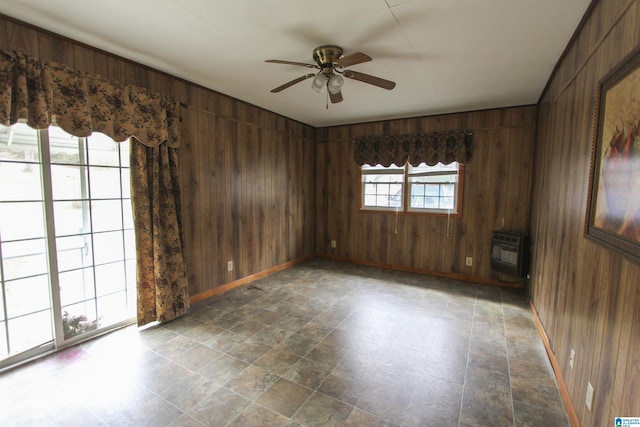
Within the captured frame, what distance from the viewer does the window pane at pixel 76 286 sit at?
2.40m

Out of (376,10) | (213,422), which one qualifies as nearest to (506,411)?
(213,422)

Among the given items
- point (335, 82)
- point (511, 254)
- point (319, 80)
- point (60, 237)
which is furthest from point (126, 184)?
point (511, 254)

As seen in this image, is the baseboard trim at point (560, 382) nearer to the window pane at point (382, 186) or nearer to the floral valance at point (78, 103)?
the window pane at point (382, 186)

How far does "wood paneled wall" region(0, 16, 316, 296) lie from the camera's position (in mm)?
2400

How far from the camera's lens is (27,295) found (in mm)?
2221

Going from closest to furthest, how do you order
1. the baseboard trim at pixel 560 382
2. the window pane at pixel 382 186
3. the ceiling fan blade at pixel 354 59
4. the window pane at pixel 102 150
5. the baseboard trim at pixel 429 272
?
the baseboard trim at pixel 560 382, the ceiling fan blade at pixel 354 59, the window pane at pixel 102 150, the baseboard trim at pixel 429 272, the window pane at pixel 382 186

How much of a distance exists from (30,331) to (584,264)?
13.1 ft

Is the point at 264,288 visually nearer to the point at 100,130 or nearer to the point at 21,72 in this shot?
the point at 100,130

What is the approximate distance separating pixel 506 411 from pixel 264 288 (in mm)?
2875

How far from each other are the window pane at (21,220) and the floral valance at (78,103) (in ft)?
2.04

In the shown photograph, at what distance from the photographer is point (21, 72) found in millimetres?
1927

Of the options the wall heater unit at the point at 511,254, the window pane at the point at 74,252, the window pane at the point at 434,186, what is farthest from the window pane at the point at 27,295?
the wall heater unit at the point at 511,254

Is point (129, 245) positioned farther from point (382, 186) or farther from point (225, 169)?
point (382, 186)

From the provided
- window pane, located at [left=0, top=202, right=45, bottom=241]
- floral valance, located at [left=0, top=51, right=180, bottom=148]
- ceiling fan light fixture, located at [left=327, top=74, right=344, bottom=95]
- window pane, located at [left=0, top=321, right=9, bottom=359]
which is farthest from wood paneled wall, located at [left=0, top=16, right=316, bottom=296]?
ceiling fan light fixture, located at [left=327, top=74, right=344, bottom=95]
